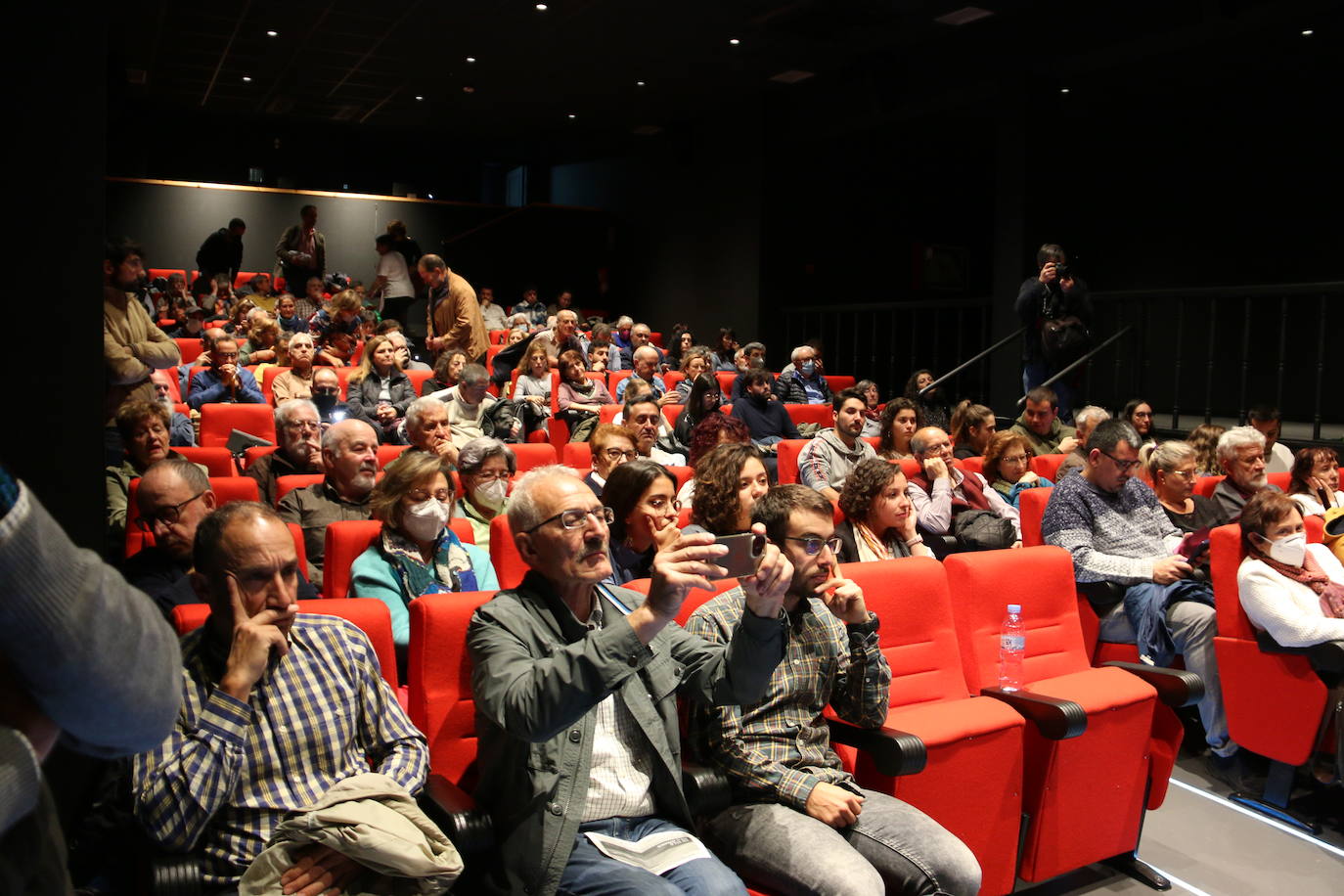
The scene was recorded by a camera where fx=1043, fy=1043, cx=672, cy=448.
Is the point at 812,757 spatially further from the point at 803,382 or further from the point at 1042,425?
the point at 803,382

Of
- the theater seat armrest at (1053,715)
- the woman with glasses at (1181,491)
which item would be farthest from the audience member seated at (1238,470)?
the theater seat armrest at (1053,715)

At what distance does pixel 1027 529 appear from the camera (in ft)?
13.0

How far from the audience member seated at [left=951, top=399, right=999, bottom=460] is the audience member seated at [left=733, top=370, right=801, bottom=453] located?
4.03 ft

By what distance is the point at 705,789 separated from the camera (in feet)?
6.44

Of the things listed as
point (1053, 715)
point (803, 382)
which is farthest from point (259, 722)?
point (803, 382)

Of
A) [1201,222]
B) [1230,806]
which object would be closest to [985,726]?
[1230,806]

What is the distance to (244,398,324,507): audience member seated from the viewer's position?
380 centimetres

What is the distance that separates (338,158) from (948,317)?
9.15m

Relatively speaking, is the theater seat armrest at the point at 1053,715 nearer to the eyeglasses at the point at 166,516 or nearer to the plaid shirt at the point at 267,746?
the plaid shirt at the point at 267,746

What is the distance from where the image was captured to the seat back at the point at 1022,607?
8.84 feet

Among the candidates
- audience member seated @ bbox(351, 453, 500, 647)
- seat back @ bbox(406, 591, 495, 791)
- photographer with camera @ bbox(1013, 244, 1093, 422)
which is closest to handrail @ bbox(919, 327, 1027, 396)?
photographer with camera @ bbox(1013, 244, 1093, 422)

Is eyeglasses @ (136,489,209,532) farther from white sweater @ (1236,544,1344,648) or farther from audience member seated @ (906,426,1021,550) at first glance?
white sweater @ (1236,544,1344,648)

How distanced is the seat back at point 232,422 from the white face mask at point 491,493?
1.79 metres

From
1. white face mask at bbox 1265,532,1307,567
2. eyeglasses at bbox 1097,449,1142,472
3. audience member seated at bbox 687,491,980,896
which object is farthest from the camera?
eyeglasses at bbox 1097,449,1142,472
